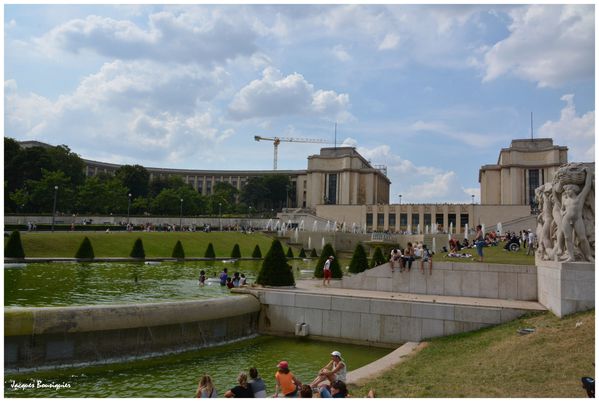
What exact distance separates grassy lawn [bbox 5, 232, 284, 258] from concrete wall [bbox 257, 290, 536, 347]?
2213 cm

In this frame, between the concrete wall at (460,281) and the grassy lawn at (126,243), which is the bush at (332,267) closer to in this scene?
the concrete wall at (460,281)

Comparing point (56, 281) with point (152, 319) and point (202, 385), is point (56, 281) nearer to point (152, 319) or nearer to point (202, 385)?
point (152, 319)

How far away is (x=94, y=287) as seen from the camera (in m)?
18.3

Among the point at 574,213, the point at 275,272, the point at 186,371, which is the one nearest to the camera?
the point at 186,371

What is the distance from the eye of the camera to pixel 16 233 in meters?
28.7

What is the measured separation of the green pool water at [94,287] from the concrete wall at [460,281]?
560 centimetres

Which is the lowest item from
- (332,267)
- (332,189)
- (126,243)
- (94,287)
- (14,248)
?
(94,287)

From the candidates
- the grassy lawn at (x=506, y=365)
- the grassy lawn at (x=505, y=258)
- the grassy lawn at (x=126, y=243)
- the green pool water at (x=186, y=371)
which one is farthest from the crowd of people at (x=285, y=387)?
the grassy lawn at (x=126, y=243)

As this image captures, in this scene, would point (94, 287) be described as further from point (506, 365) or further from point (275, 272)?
point (506, 365)

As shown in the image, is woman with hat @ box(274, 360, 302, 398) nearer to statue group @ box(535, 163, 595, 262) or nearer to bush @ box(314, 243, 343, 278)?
statue group @ box(535, 163, 595, 262)

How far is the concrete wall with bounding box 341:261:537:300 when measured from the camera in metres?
15.7

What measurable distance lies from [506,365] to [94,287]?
14.7 metres

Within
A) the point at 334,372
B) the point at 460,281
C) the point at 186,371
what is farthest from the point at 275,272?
the point at 334,372

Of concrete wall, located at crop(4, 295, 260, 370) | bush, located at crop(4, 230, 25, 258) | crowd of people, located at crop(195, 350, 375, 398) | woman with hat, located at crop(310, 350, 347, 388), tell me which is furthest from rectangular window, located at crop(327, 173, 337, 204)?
crowd of people, located at crop(195, 350, 375, 398)
